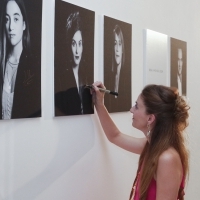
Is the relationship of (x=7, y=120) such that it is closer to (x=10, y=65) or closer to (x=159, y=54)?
(x=10, y=65)

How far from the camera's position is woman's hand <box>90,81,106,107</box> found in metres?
1.57

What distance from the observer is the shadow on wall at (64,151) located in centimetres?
129

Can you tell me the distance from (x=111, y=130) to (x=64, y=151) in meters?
0.31

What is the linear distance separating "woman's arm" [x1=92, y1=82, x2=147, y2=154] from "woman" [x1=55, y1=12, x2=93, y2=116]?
0.23 feet

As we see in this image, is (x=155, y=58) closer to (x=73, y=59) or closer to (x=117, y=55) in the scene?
(x=117, y=55)

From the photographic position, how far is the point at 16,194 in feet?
4.05

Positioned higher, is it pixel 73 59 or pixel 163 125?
pixel 73 59

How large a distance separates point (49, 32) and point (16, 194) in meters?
0.61

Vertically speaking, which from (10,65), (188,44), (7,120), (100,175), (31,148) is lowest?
(100,175)

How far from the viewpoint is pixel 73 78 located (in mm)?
1466

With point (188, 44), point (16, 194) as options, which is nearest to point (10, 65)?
point (16, 194)

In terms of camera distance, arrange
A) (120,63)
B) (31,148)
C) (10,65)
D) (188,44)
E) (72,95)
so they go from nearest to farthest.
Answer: (10,65), (31,148), (72,95), (120,63), (188,44)

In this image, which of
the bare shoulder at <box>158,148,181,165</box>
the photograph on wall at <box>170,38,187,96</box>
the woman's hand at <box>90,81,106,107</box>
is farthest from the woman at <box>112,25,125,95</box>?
the photograph on wall at <box>170,38,187,96</box>

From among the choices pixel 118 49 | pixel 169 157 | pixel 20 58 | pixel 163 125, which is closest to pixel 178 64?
pixel 118 49
